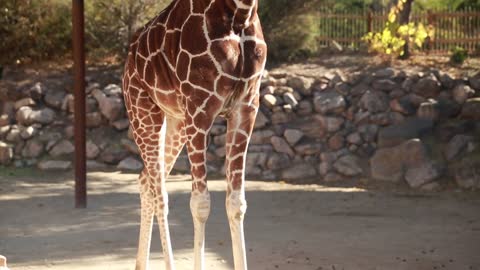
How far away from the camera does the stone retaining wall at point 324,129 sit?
40.3ft

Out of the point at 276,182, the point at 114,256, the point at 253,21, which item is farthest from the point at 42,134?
Answer: the point at 253,21

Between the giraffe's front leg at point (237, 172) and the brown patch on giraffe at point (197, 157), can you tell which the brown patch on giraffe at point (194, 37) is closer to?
the giraffe's front leg at point (237, 172)

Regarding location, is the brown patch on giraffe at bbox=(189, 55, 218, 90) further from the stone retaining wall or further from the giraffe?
the stone retaining wall

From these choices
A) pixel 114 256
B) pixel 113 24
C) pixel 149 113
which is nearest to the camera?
pixel 149 113

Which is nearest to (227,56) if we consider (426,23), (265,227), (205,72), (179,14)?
(205,72)

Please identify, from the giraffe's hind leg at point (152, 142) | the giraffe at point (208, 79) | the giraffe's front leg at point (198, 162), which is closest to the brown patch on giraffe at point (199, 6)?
the giraffe at point (208, 79)

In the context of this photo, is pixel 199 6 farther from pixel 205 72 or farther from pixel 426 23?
pixel 426 23

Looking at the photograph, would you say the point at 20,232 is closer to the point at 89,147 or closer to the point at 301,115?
the point at 89,147

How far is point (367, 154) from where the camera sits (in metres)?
12.8

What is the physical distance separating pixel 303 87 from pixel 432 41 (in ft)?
13.1

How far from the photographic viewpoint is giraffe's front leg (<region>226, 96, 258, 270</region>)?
6063mm

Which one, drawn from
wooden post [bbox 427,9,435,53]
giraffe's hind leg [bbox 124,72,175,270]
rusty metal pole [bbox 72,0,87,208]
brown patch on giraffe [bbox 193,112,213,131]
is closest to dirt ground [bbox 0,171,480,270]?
rusty metal pole [bbox 72,0,87,208]

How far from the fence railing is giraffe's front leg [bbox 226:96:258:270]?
34.1 feet

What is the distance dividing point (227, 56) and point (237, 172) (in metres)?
0.81
